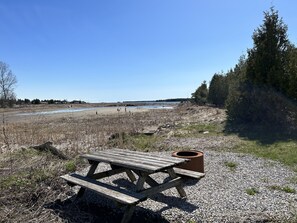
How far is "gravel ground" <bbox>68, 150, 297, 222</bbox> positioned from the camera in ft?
13.9

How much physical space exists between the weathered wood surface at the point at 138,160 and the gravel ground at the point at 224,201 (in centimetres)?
70

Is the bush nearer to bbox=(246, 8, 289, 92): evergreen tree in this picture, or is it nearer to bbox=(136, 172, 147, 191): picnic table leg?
bbox=(246, 8, 289, 92): evergreen tree

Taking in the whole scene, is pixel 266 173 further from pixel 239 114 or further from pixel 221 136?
pixel 239 114

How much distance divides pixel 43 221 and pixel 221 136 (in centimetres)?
893

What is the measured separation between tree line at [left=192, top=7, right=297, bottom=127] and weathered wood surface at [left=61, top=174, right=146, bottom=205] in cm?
1103

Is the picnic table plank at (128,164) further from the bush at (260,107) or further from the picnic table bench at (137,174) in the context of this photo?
the bush at (260,107)

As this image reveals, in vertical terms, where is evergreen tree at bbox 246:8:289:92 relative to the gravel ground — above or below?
above

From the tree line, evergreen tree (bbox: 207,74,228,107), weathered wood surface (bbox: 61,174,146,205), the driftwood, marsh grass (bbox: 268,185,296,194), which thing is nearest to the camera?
weathered wood surface (bbox: 61,174,146,205)

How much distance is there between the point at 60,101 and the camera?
102062 mm

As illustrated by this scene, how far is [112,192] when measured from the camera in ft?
13.6

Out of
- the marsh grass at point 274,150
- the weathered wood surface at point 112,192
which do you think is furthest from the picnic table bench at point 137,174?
the marsh grass at point 274,150

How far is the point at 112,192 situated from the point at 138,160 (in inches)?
30.6

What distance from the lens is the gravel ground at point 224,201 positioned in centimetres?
423

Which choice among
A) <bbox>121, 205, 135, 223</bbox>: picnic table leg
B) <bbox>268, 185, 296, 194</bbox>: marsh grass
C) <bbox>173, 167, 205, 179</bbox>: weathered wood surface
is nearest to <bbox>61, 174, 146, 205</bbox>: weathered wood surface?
<bbox>121, 205, 135, 223</bbox>: picnic table leg
